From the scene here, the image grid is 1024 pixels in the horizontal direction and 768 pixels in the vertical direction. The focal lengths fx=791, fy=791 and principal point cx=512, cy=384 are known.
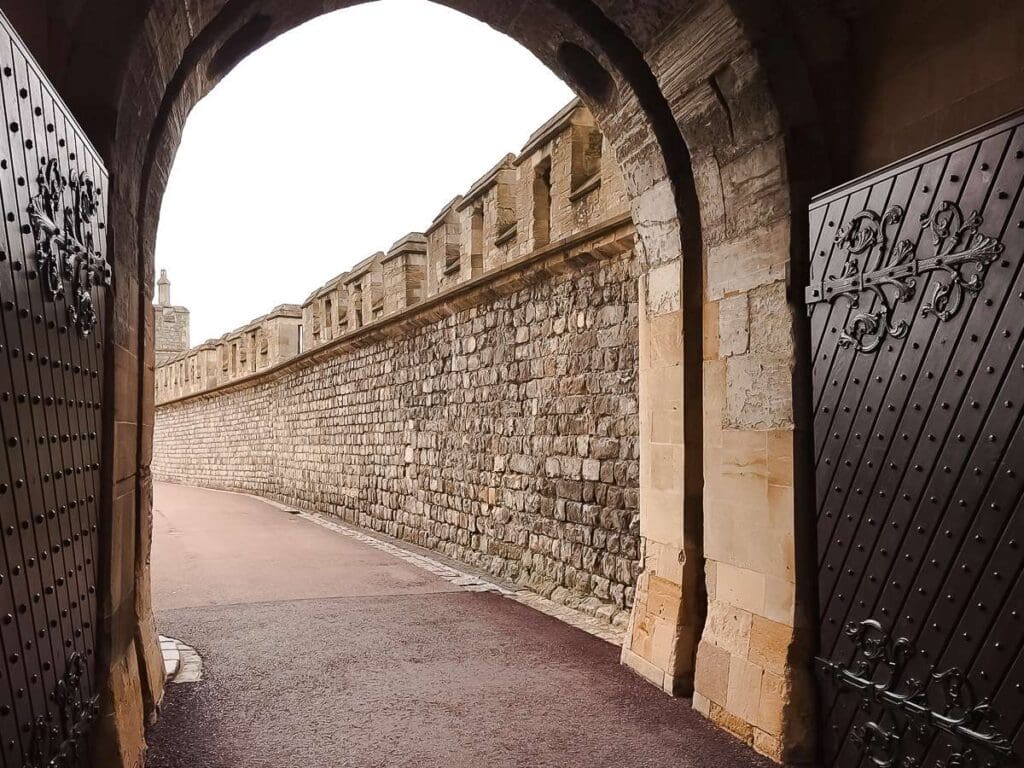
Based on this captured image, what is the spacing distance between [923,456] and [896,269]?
68 cm

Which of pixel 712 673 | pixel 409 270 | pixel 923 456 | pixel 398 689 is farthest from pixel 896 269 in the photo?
pixel 409 270

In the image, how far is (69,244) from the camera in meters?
2.32

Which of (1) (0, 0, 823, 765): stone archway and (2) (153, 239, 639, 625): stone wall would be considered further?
(2) (153, 239, 639, 625): stone wall

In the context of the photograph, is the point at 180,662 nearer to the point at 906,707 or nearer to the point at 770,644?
the point at 770,644

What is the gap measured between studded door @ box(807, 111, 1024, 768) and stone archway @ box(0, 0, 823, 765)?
19 centimetres

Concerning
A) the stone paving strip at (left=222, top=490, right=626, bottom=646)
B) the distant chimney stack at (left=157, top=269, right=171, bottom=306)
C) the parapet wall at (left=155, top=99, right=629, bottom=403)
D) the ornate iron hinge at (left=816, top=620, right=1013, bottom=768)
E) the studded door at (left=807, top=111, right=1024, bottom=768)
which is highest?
the distant chimney stack at (left=157, top=269, right=171, bottom=306)

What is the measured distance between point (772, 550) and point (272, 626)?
3.59m

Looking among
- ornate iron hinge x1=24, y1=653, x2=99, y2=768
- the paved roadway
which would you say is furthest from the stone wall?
ornate iron hinge x1=24, y1=653, x2=99, y2=768

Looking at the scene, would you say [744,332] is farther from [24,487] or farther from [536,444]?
[536,444]

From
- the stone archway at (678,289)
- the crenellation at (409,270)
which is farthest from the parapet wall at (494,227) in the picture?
the stone archway at (678,289)

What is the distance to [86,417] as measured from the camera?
2668mm

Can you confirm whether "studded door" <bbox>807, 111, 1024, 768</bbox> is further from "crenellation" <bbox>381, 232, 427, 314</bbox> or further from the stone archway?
"crenellation" <bbox>381, 232, 427, 314</bbox>

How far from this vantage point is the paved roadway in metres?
3.33

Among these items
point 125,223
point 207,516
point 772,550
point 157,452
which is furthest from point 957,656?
point 157,452
